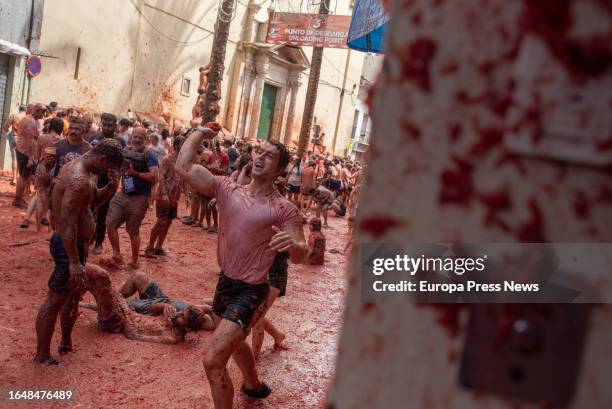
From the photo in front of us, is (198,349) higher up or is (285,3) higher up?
(285,3)

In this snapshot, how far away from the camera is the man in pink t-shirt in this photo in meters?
3.60

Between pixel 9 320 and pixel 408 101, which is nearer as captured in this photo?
pixel 408 101

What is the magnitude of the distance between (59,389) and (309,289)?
16.0 feet

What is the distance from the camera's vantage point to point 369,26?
218 inches

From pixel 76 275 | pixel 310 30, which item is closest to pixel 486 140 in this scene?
pixel 76 275

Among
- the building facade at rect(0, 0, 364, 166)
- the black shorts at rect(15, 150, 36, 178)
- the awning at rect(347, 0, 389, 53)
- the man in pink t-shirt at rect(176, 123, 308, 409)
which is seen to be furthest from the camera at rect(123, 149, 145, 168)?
the building facade at rect(0, 0, 364, 166)

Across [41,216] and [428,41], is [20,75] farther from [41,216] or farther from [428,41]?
[428,41]

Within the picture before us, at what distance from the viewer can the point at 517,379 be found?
2.03 ft

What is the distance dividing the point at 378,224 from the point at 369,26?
5232 mm

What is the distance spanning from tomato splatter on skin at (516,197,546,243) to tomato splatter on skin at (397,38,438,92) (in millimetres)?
184

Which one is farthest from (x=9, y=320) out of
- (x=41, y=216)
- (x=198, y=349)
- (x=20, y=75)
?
(x=20, y=75)

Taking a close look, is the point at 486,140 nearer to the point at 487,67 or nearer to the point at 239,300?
the point at 487,67

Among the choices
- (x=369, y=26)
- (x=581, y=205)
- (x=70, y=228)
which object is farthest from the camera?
(x=369, y=26)

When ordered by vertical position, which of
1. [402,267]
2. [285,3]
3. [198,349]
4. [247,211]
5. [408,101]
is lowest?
[198,349]
